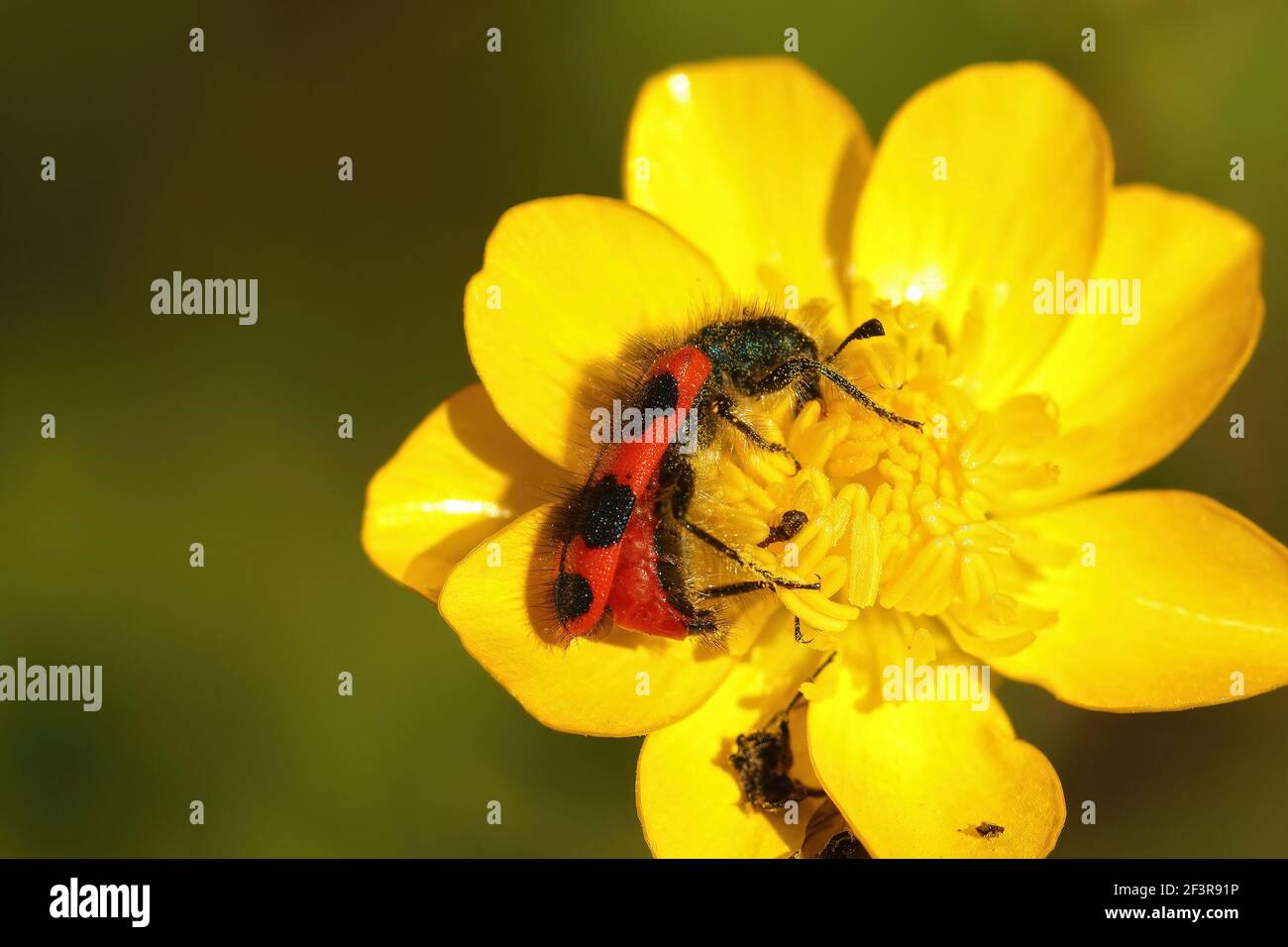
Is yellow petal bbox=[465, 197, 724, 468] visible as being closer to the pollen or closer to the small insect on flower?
the small insect on flower

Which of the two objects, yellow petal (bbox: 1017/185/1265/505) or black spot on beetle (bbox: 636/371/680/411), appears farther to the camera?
yellow petal (bbox: 1017/185/1265/505)

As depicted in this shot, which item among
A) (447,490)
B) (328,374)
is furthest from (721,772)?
(328,374)

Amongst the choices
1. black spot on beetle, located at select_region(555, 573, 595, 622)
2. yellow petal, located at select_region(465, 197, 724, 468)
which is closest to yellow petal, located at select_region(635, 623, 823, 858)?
black spot on beetle, located at select_region(555, 573, 595, 622)

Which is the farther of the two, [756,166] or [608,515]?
[756,166]

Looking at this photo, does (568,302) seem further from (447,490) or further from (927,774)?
(927,774)

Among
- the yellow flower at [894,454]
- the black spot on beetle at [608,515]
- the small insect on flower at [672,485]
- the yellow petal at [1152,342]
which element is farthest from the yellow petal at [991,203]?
the black spot on beetle at [608,515]
